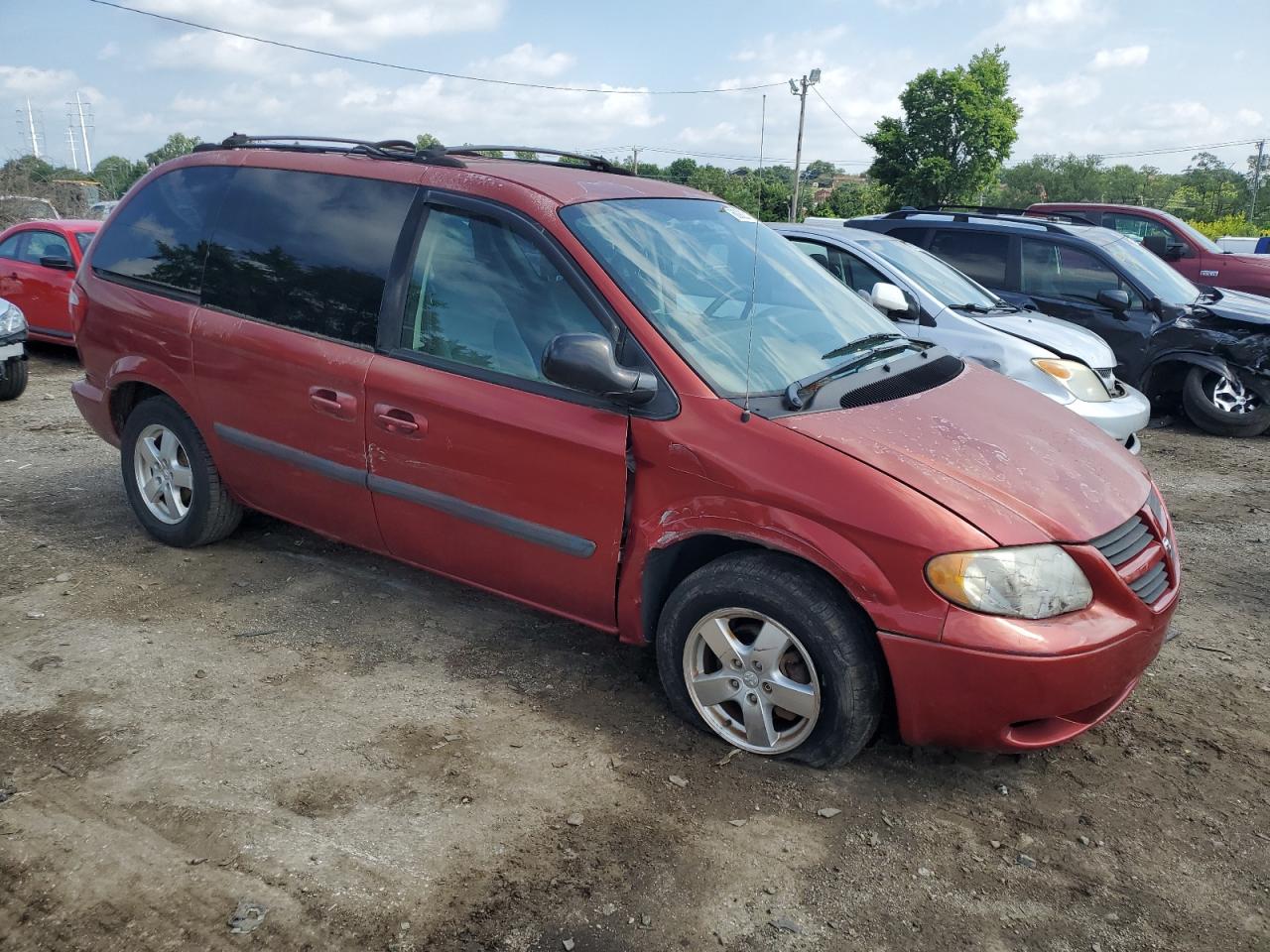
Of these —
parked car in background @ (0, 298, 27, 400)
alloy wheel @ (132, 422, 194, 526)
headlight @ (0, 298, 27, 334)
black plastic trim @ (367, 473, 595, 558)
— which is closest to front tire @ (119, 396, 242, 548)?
alloy wheel @ (132, 422, 194, 526)

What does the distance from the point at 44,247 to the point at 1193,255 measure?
1266 centimetres

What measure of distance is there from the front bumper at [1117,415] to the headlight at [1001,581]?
3897 millimetres

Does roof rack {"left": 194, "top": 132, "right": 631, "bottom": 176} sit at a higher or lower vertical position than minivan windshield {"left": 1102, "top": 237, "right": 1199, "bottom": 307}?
higher

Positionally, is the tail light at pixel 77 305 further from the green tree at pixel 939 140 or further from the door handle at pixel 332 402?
the green tree at pixel 939 140

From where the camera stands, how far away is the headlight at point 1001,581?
2.82 metres

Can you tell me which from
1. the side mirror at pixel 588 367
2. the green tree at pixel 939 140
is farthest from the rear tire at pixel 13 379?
the green tree at pixel 939 140

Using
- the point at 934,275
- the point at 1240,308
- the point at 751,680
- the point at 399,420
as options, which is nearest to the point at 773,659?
the point at 751,680

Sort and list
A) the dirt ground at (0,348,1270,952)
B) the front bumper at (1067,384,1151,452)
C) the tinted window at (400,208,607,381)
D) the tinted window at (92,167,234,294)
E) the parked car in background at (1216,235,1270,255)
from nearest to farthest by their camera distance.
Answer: the dirt ground at (0,348,1270,952) → the tinted window at (400,208,607,381) → the tinted window at (92,167,234,294) → the front bumper at (1067,384,1151,452) → the parked car in background at (1216,235,1270,255)

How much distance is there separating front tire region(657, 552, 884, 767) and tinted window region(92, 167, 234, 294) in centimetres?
281

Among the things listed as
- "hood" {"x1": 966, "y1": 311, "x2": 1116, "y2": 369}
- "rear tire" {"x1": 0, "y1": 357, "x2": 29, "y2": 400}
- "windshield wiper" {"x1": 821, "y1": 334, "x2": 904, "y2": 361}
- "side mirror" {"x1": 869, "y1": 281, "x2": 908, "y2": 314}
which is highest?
"side mirror" {"x1": 869, "y1": 281, "x2": 908, "y2": 314}

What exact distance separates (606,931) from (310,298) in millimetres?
2725

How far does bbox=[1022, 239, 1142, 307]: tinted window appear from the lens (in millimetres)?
8625

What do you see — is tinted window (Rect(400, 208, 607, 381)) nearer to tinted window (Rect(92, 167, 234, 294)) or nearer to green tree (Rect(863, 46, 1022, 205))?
tinted window (Rect(92, 167, 234, 294))

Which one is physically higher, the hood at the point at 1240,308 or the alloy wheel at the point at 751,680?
the hood at the point at 1240,308
